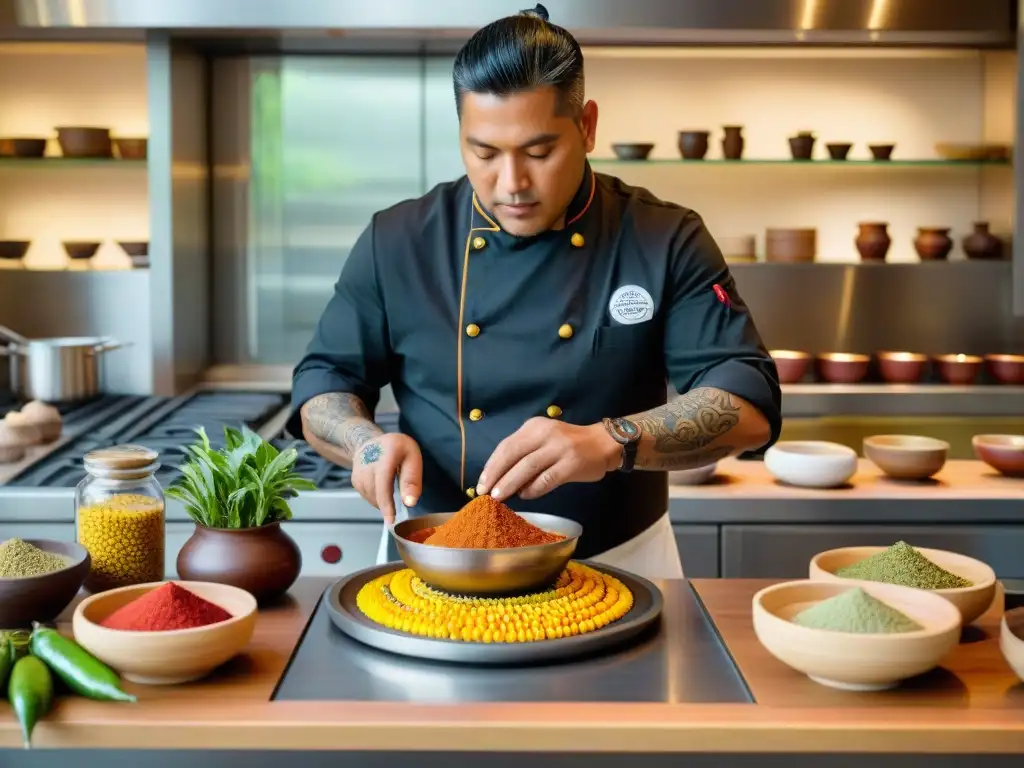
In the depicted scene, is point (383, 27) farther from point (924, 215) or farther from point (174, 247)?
point (924, 215)

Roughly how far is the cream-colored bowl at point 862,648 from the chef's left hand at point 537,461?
1.20 feet

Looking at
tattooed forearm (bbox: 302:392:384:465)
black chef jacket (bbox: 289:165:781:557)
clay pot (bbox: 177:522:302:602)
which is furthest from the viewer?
black chef jacket (bbox: 289:165:781:557)

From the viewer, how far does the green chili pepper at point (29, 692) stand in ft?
4.33

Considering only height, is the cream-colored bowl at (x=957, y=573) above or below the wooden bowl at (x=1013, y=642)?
above

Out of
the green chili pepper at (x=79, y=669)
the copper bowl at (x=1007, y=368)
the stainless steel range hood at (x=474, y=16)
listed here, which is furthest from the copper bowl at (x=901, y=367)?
the green chili pepper at (x=79, y=669)

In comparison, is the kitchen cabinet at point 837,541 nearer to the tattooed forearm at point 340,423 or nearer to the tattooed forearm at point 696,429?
the tattooed forearm at point 696,429

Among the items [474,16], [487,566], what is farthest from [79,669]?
[474,16]

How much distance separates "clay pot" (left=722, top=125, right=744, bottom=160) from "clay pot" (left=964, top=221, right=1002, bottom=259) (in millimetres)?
810

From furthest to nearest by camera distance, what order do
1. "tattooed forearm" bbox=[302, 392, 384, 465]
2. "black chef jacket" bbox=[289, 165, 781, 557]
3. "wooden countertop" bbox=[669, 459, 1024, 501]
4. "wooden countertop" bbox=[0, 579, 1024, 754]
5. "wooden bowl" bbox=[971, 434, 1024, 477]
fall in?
"wooden bowl" bbox=[971, 434, 1024, 477], "wooden countertop" bbox=[669, 459, 1024, 501], "black chef jacket" bbox=[289, 165, 781, 557], "tattooed forearm" bbox=[302, 392, 384, 465], "wooden countertop" bbox=[0, 579, 1024, 754]

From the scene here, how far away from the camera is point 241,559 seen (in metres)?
1.73

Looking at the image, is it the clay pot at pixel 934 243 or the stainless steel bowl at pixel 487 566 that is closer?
the stainless steel bowl at pixel 487 566

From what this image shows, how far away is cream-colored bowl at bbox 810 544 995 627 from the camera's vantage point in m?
1.60

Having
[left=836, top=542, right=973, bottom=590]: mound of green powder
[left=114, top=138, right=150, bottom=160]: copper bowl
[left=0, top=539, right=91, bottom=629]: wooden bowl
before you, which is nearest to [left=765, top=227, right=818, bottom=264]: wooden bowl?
[left=114, top=138, right=150, bottom=160]: copper bowl

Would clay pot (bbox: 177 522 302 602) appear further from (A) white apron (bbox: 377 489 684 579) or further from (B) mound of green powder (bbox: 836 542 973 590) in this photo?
(B) mound of green powder (bbox: 836 542 973 590)
